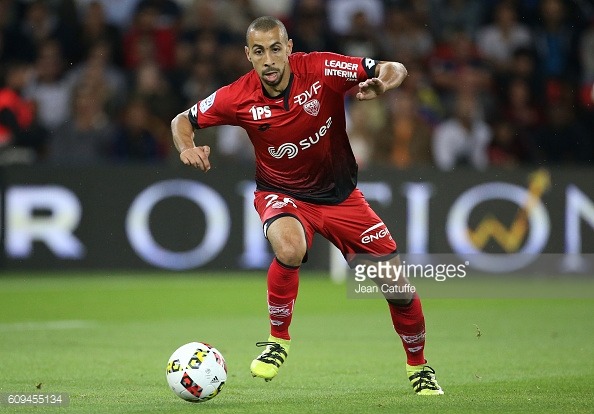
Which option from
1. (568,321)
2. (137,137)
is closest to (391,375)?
(568,321)

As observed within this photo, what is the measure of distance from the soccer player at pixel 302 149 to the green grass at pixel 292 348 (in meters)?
0.51

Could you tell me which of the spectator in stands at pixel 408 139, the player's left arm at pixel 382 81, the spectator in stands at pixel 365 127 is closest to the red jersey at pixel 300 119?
the player's left arm at pixel 382 81

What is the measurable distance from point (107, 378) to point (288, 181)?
1844 mm

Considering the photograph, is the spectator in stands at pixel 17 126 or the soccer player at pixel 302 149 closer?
the soccer player at pixel 302 149

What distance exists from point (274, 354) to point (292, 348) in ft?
8.47

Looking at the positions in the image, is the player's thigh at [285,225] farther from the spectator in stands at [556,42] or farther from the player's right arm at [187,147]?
the spectator in stands at [556,42]

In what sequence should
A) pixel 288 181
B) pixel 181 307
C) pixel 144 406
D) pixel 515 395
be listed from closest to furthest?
1. pixel 144 406
2. pixel 515 395
3. pixel 288 181
4. pixel 181 307

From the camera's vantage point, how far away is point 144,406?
6.93m

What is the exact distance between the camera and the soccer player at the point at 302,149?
7.61 m

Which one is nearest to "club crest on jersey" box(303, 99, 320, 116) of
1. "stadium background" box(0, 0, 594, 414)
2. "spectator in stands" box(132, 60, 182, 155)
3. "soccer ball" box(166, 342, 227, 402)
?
"soccer ball" box(166, 342, 227, 402)

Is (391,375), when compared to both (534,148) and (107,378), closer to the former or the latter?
(107,378)

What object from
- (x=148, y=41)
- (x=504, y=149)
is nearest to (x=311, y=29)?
(x=148, y=41)

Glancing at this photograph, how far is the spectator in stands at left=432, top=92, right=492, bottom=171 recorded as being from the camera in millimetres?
16422

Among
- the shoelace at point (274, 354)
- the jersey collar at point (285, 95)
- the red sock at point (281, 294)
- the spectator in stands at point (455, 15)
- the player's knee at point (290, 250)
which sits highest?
the spectator in stands at point (455, 15)
